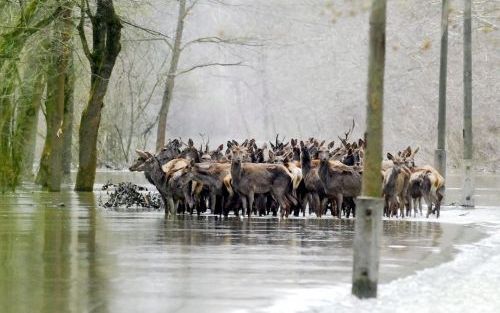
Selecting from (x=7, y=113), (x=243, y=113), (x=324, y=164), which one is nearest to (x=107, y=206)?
(x=324, y=164)

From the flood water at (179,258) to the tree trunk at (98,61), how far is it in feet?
35.3

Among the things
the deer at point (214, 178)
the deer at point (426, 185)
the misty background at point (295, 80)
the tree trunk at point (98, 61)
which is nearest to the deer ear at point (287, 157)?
the deer at point (214, 178)

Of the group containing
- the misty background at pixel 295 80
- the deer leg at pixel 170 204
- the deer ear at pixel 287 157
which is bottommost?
the deer leg at pixel 170 204

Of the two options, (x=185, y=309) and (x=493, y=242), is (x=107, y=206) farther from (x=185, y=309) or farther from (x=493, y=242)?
(x=185, y=309)

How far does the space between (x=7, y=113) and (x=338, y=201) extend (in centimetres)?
1386

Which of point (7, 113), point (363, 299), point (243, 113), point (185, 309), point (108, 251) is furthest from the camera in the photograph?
point (243, 113)

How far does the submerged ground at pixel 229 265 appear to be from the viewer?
12438 millimetres

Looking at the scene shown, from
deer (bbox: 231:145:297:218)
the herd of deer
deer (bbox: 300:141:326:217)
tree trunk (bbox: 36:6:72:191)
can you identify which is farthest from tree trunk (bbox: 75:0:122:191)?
deer (bbox: 231:145:297:218)

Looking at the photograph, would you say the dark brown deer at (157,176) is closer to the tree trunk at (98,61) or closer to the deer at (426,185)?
the deer at (426,185)

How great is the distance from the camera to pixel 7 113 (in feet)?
127

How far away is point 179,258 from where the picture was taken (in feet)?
55.6

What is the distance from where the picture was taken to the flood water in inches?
499

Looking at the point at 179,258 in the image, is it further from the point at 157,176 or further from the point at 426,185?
A: the point at 426,185

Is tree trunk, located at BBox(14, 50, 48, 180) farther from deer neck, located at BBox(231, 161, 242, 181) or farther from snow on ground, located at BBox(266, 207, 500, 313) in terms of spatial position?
snow on ground, located at BBox(266, 207, 500, 313)
